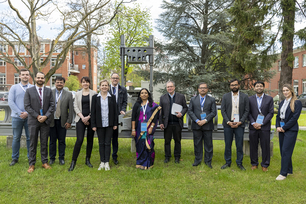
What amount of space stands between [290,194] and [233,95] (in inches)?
87.0

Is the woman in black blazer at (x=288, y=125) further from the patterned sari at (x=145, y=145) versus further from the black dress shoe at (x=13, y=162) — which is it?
the black dress shoe at (x=13, y=162)

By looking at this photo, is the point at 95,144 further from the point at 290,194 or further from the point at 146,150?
the point at 290,194

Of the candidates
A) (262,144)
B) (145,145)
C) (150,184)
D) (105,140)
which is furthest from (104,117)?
(262,144)

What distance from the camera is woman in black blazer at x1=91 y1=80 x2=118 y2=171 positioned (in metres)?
5.16

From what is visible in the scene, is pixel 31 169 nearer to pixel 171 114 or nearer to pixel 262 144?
pixel 171 114

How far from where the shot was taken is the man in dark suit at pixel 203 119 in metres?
5.46

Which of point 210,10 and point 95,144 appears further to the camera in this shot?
point 210,10

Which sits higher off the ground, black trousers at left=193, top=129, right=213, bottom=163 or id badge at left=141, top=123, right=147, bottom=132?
id badge at left=141, top=123, right=147, bottom=132

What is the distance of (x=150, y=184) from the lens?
4414 mm

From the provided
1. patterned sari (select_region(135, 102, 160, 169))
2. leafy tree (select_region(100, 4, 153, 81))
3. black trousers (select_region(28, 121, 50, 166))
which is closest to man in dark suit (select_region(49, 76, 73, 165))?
black trousers (select_region(28, 121, 50, 166))

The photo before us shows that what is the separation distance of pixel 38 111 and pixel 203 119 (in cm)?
348

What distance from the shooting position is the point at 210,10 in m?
19.2

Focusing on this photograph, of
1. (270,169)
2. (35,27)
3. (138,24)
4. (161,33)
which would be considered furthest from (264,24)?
(138,24)

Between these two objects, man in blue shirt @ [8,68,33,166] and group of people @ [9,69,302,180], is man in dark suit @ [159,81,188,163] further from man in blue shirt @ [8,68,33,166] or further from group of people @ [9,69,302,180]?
man in blue shirt @ [8,68,33,166]
